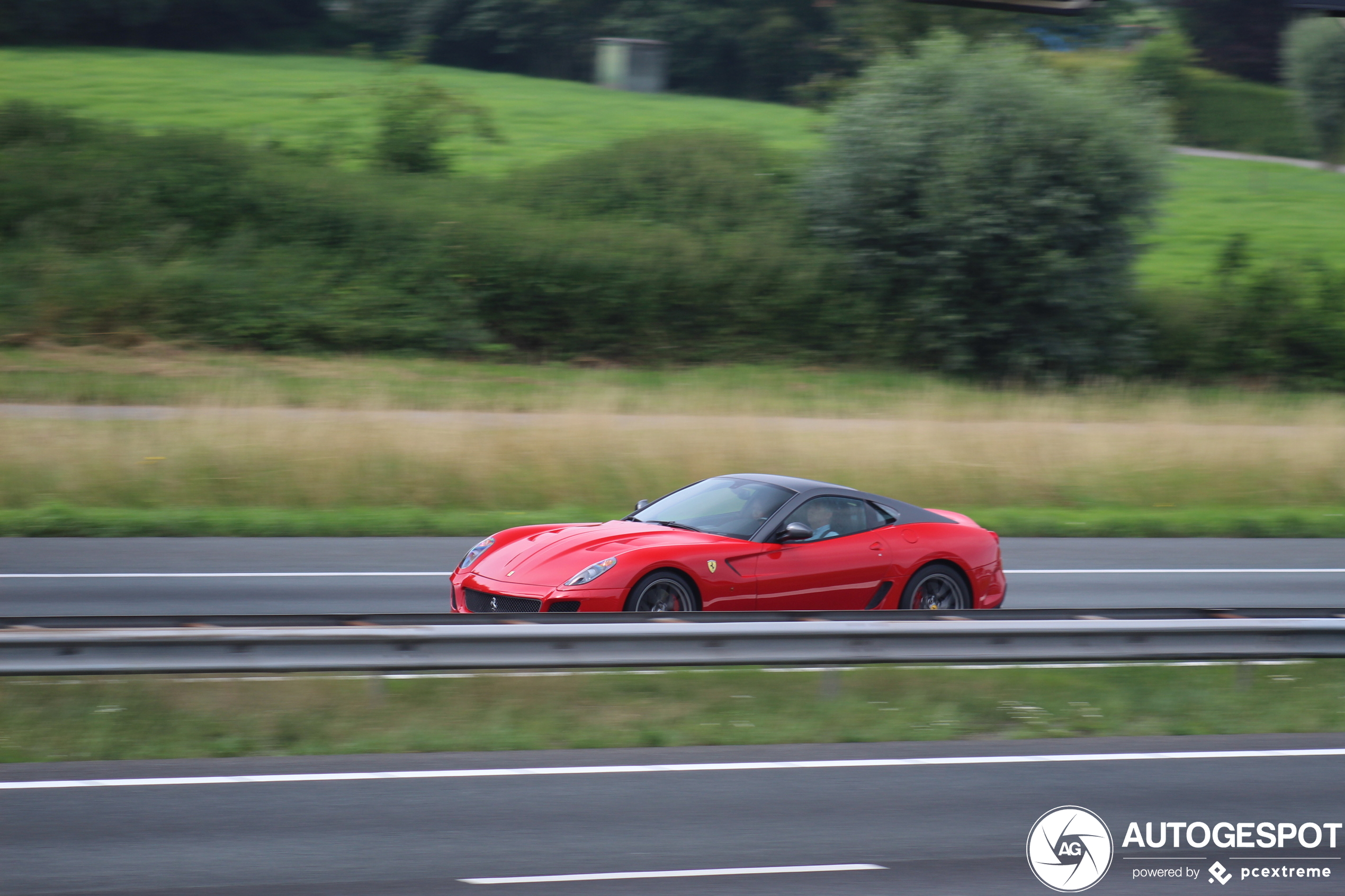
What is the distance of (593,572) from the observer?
856 centimetres

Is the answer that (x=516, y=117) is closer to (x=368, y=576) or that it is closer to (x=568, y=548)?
(x=368, y=576)

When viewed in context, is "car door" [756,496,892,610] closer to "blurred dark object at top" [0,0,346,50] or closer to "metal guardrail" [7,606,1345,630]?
"metal guardrail" [7,606,1345,630]

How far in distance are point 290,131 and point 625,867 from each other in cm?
3814

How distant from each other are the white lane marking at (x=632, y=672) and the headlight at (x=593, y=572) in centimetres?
60

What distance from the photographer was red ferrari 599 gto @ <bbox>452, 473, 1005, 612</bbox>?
8625mm

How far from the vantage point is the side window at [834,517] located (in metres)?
9.48

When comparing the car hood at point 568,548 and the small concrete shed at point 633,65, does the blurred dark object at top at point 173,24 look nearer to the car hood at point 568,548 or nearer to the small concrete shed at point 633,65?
the small concrete shed at point 633,65

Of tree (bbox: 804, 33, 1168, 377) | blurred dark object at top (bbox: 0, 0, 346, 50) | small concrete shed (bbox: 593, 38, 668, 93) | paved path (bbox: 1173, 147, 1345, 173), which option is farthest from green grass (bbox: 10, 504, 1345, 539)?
blurred dark object at top (bbox: 0, 0, 346, 50)

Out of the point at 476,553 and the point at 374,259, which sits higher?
the point at 374,259

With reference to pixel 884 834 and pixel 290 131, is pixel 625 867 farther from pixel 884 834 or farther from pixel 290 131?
pixel 290 131

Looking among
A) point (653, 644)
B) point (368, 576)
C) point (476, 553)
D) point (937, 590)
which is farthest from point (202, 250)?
point (653, 644)

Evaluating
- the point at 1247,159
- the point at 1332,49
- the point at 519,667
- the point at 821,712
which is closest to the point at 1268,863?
the point at 821,712

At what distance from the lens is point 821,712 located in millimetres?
7457

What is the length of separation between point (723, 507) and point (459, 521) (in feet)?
19.5
